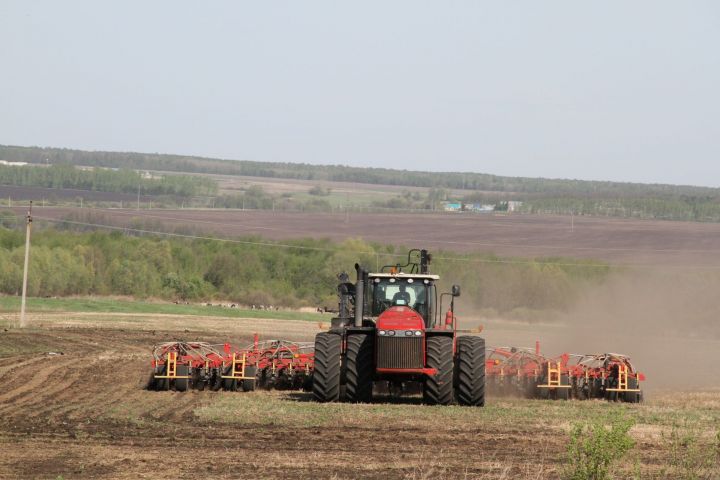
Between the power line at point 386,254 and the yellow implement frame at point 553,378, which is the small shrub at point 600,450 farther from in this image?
the power line at point 386,254

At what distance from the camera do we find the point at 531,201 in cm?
11350

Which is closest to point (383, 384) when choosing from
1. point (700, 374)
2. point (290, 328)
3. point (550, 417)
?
point (550, 417)

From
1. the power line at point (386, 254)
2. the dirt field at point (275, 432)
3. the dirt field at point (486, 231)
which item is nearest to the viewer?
the dirt field at point (275, 432)

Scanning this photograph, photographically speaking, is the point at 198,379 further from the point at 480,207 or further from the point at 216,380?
the point at 480,207

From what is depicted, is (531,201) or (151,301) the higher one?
(531,201)

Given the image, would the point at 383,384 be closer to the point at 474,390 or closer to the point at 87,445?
the point at 474,390

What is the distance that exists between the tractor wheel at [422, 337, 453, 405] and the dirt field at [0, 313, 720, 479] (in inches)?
20.5

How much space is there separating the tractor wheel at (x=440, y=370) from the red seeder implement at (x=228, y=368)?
4.40m

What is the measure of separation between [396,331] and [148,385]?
6.48m

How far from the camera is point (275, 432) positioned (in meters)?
19.1

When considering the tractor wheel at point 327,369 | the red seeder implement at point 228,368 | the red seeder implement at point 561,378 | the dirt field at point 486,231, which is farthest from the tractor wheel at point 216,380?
the dirt field at point 486,231

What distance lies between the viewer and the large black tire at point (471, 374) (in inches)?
918

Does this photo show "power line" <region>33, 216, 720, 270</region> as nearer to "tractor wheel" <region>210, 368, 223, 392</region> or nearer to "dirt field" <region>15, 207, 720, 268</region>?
"dirt field" <region>15, 207, 720, 268</region>

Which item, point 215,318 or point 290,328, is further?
point 215,318
